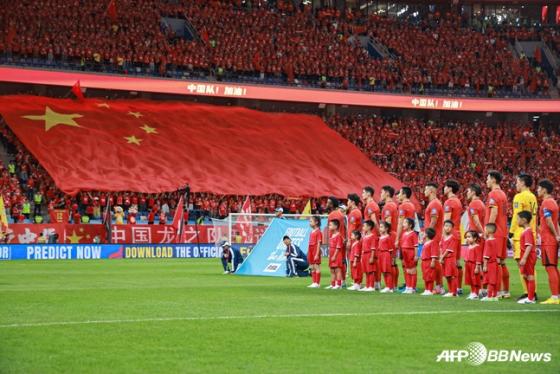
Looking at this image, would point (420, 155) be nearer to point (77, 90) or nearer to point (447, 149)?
point (447, 149)

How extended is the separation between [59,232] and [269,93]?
22.5m

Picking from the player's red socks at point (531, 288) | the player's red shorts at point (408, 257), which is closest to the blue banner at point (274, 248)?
the player's red shorts at point (408, 257)

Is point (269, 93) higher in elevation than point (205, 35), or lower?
lower

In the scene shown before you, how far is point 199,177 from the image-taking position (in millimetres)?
44406

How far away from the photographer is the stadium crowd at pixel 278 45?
47656 mm

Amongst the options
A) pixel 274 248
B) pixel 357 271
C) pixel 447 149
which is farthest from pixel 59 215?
pixel 447 149

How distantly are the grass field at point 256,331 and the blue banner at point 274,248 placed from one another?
6.32 m

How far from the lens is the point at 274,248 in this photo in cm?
2283

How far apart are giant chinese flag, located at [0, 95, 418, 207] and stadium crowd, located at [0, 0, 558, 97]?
298 centimetres

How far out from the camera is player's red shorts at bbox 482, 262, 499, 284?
1412 cm

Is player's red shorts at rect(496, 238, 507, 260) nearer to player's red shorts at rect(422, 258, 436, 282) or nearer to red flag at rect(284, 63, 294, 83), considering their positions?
player's red shorts at rect(422, 258, 436, 282)

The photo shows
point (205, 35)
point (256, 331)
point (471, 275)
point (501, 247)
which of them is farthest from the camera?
point (205, 35)

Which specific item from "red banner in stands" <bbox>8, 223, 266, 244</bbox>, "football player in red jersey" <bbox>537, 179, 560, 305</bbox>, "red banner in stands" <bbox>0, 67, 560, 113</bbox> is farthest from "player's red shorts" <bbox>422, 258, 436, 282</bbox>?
"red banner in stands" <bbox>0, 67, 560, 113</bbox>

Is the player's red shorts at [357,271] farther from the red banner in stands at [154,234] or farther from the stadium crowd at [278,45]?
the stadium crowd at [278,45]
